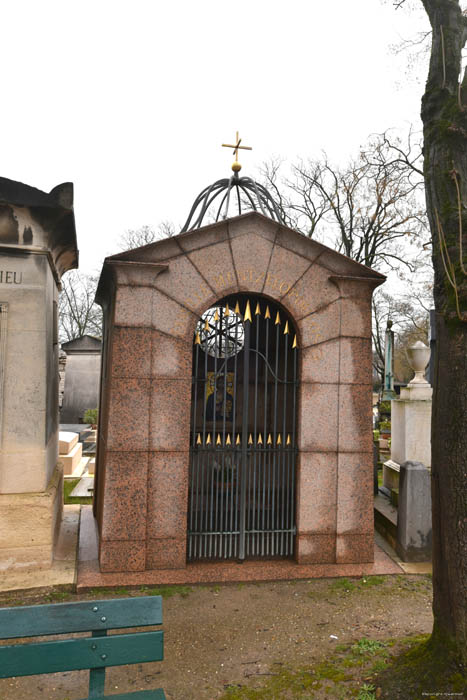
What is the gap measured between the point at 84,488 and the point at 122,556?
4733 millimetres

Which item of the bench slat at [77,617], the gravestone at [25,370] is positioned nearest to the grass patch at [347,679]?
the bench slat at [77,617]

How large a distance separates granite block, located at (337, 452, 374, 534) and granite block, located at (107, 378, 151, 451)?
2.33m

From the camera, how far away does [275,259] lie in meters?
6.09

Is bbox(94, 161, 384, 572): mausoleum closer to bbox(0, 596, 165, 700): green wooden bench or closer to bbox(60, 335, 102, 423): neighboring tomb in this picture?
bbox(0, 596, 165, 700): green wooden bench

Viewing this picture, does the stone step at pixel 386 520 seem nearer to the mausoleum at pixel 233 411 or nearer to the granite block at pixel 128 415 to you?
the mausoleum at pixel 233 411

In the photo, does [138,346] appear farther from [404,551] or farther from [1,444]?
[404,551]

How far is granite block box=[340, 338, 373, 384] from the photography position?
6133mm

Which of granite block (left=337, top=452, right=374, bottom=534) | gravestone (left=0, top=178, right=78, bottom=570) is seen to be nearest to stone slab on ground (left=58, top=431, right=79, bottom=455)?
gravestone (left=0, top=178, right=78, bottom=570)

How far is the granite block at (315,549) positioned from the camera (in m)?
5.89

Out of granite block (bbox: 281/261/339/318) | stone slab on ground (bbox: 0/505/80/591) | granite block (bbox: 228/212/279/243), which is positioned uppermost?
granite block (bbox: 228/212/279/243)

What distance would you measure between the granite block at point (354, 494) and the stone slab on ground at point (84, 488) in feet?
17.3

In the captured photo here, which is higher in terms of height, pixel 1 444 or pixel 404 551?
pixel 1 444

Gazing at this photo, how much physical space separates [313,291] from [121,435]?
2.80 meters

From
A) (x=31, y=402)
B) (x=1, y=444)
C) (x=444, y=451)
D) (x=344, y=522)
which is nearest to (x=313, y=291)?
(x=344, y=522)
